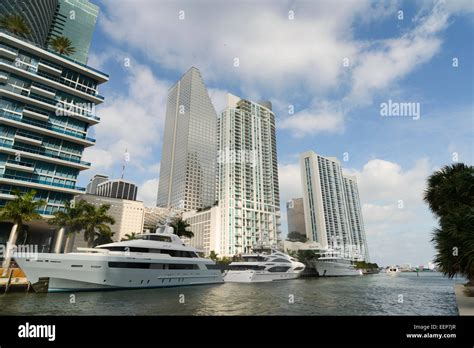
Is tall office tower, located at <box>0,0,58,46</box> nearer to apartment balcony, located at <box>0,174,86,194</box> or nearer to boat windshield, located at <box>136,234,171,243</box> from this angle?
apartment balcony, located at <box>0,174,86,194</box>

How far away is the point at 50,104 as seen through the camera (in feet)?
137

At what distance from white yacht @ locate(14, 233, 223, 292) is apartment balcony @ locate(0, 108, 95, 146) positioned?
2754cm

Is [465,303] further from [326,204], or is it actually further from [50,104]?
[326,204]

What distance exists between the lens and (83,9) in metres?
75.8

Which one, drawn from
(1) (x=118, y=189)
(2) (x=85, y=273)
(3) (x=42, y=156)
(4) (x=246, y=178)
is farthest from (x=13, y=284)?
(1) (x=118, y=189)

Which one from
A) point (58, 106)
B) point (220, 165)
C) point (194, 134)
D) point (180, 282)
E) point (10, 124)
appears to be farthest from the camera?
point (194, 134)

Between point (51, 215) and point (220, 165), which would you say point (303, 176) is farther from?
point (51, 215)

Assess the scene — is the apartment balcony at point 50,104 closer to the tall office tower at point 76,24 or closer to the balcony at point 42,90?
the balcony at point 42,90

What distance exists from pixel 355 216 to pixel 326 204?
68.1 ft

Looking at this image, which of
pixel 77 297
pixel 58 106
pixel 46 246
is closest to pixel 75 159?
pixel 58 106

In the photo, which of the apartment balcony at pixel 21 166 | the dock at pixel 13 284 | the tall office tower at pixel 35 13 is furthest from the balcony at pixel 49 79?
the dock at pixel 13 284

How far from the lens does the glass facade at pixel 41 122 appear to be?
3750 cm

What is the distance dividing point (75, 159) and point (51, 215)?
10146mm

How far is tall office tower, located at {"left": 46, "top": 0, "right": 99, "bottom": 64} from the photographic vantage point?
236 ft
